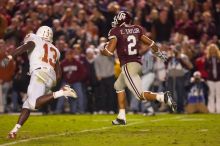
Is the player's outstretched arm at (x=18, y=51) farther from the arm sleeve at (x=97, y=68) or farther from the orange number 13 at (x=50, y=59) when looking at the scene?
the arm sleeve at (x=97, y=68)

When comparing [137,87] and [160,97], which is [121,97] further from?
[160,97]

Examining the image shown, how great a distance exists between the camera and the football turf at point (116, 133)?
8609mm

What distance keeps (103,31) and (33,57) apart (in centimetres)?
880

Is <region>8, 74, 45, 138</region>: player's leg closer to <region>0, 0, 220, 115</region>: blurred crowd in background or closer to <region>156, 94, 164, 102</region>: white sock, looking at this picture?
<region>156, 94, 164, 102</region>: white sock

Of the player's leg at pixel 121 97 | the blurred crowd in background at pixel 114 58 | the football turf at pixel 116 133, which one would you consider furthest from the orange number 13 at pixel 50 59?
the blurred crowd in background at pixel 114 58

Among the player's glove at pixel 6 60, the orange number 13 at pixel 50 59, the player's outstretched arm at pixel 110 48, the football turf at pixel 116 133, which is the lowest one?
the football turf at pixel 116 133

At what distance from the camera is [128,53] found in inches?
438

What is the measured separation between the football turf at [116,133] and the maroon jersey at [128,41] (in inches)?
44.2

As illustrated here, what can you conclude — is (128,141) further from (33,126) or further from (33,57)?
(33,126)

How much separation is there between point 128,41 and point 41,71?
2.05 m

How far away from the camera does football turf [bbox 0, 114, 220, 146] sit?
861 cm

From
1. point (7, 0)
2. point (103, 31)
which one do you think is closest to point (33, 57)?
point (103, 31)

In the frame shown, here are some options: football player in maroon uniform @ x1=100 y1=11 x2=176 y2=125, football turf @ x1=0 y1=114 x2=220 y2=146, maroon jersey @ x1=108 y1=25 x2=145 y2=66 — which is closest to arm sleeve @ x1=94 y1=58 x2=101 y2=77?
football turf @ x1=0 y1=114 x2=220 y2=146

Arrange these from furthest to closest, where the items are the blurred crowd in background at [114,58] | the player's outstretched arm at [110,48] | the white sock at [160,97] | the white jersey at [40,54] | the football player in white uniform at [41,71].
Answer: the blurred crowd in background at [114,58], the player's outstretched arm at [110,48], the white sock at [160,97], the white jersey at [40,54], the football player in white uniform at [41,71]
